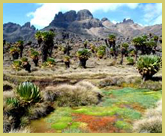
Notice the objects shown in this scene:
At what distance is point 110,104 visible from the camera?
24.7m

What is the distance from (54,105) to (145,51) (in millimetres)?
83133

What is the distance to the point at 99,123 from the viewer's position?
18906 mm

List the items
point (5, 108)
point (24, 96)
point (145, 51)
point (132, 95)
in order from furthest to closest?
point (145, 51)
point (132, 95)
point (24, 96)
point (5, 108)

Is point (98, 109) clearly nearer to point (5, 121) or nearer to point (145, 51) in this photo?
point (5, 121)

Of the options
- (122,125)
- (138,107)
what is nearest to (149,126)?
(122,125)

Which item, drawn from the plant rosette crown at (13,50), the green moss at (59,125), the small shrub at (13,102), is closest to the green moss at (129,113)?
the green moss at (59,125)

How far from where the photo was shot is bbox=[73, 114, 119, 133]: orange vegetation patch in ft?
57.4

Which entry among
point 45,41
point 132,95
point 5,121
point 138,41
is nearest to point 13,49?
point 45,41

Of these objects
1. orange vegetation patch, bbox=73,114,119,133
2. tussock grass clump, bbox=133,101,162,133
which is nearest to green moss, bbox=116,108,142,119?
orange vegetation patch, bbox=73,114,119,133

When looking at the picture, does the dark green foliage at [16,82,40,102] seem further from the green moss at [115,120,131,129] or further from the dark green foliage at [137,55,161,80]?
the dark green foliage at [137,55,161,80]

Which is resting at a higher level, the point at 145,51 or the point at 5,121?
the point at 145,51

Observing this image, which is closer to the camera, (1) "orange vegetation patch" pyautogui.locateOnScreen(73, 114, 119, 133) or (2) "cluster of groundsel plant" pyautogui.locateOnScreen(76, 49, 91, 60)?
(1) "orange vegetation patch" pyautogui.locateOnScreen(73, 114, 119, 133)

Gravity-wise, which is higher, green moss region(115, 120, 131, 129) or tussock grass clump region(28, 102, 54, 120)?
tussock grass clump region(28, 102, 54, 120)

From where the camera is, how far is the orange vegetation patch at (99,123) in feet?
57.4
